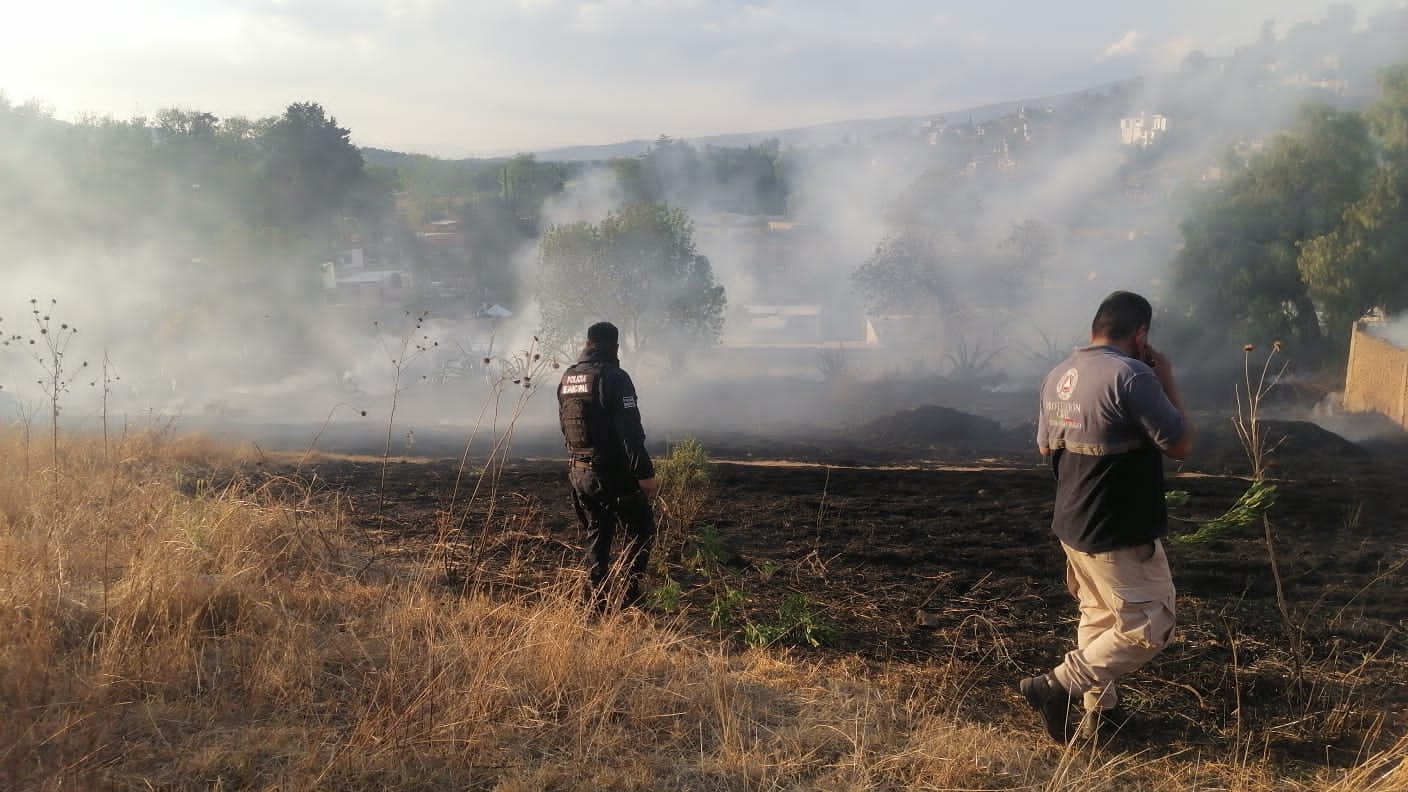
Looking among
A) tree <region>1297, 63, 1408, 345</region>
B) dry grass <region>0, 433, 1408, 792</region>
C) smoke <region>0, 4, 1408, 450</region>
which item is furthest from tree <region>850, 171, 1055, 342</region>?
dry grass <region>0, 433, 1408, 792</region>

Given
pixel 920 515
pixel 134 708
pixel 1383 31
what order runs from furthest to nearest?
pixel 1383 31, pixel 920 515, pixel 134 708

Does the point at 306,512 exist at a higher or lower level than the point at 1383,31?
lower

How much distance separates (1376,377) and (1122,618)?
64.4 ft

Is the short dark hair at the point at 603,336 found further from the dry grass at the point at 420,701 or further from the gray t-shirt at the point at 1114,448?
the gray t-shirt at the point at 1114,448

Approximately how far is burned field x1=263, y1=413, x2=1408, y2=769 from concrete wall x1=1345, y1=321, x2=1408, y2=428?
1044 centimetres

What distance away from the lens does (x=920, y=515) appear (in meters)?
7.37

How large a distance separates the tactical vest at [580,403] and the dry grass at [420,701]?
89 cm

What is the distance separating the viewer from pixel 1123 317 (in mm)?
3434

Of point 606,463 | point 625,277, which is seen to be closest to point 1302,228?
point 625,277

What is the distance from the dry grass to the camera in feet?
9.70

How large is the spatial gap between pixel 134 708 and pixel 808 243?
185 feet

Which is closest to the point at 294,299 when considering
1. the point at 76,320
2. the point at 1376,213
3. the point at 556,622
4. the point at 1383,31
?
the point at 76,320

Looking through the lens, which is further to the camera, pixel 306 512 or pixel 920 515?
pixel 920 515

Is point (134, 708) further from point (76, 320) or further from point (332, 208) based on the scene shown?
point (332, 208)
